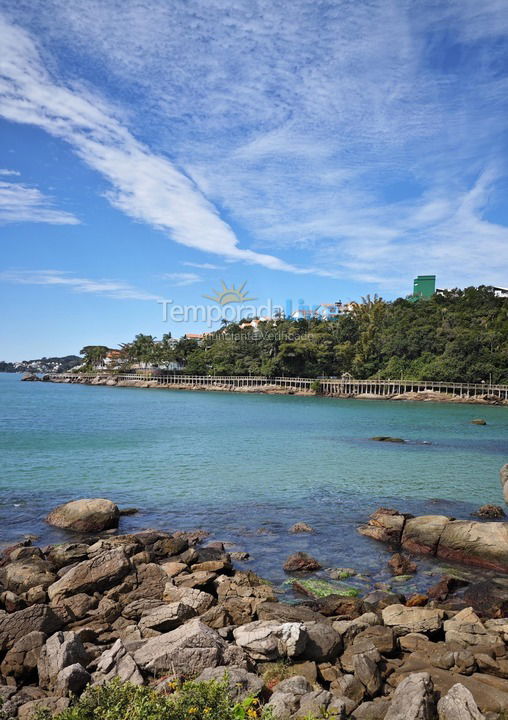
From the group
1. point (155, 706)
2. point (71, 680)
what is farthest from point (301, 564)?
point (155, 706)

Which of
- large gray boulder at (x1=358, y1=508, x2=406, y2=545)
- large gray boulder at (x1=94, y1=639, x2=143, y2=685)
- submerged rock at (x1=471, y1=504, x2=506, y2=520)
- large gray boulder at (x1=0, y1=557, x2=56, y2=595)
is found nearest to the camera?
large gray boulder at (x1=94, y1=639, x2=143, y2=685)

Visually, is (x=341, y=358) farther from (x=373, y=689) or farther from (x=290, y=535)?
(x=373, y=689)

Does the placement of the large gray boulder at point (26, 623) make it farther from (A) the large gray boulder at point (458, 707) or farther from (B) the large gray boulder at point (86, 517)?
(B) the large gray boulder at point (86, 517)

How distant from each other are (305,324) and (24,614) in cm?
10745

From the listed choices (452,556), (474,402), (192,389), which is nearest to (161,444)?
(452,556)

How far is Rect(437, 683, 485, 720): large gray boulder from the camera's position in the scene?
6.11m

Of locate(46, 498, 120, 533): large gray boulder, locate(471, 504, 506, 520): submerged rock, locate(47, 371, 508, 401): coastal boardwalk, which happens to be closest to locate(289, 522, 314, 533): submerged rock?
locate(46, 498, 120, 533): large gray boulder

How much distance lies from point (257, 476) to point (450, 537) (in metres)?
11.2

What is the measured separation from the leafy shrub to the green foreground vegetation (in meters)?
83.0

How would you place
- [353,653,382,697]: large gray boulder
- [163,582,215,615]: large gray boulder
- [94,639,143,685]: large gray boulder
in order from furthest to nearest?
[163,582,215,615]: large gray boulder, [353,653,382,697]: large gray boulder, [94,639,143,685]: large gray boulder

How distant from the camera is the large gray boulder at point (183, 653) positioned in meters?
7.28

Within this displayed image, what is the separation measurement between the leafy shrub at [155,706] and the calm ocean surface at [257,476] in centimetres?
731

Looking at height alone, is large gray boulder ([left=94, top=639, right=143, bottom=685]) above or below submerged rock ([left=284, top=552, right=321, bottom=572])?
above

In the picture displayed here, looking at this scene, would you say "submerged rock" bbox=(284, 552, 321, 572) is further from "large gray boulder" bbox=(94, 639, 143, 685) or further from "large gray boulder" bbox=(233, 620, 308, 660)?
"large gray boulder" bbox=(94, 639, 143, 685)
